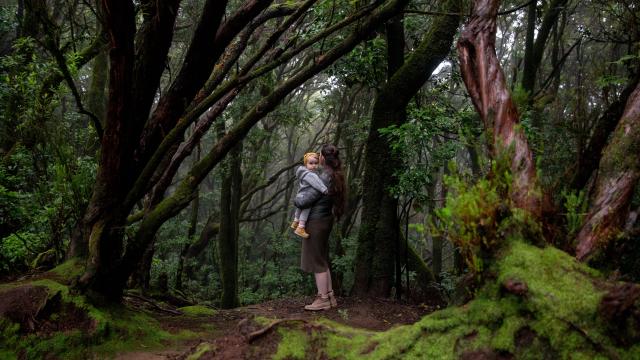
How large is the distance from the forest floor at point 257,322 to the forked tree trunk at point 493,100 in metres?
1.54

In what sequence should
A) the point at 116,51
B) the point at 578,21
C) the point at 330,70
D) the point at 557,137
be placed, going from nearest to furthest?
1. the point at 116,51
2. the point at 330,70
3. the point at 557,137
4. the point at 578,21

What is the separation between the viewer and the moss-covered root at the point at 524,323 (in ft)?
5.91

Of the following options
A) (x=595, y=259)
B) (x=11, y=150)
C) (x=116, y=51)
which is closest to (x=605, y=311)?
(x=595, y=259)

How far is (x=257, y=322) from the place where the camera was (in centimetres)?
303

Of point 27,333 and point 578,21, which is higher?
point 578,21

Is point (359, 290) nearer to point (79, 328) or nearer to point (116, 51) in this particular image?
point (79, 328)

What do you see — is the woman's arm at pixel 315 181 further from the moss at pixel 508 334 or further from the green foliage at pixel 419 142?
the moss at pixel 508 334

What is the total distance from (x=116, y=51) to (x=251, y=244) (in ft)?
60.2

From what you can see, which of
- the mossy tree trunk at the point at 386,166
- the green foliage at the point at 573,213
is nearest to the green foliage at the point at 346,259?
the mossy tree trunk at the point at 386,166

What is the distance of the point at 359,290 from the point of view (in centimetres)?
711

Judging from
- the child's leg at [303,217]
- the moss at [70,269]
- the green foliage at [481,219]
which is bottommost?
the moss at [70,269]

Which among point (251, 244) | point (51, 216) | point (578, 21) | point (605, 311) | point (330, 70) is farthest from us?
point (251, 244)

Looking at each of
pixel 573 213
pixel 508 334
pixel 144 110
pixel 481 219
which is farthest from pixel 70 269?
pixel 573 213

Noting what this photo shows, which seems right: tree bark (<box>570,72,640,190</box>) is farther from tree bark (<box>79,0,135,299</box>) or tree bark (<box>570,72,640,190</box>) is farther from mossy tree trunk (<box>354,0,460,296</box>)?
tree bark (<box>79,0,135,299</box>)
